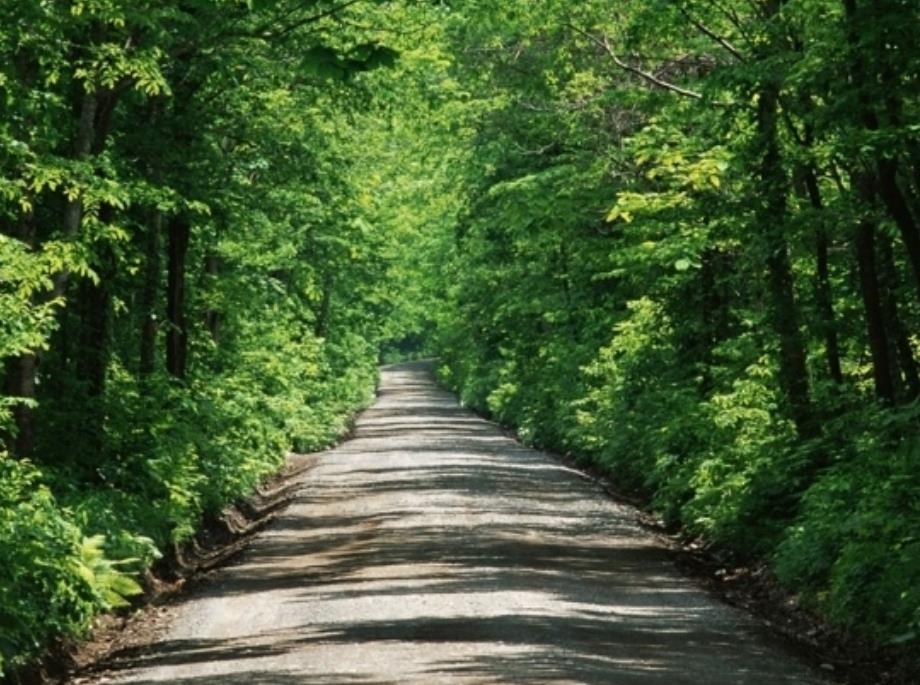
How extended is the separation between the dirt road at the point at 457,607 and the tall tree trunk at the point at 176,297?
10.1 feet

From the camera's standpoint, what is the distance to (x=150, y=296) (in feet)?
80.2

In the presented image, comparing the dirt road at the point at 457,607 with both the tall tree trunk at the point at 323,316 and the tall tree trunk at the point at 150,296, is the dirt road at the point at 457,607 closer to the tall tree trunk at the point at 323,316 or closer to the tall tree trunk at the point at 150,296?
the tall tree trunk at the point at 150,296

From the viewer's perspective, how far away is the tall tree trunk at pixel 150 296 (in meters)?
24.3

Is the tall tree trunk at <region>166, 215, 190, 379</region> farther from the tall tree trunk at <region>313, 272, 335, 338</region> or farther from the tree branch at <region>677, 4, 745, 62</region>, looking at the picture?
the tall tree trunk at <region>313, 272, 335, 338</region>

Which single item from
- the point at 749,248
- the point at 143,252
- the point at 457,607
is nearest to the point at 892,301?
the point at 749,248

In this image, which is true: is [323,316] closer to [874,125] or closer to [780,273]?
[780,273]

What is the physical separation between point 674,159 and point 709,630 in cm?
Answer: 646

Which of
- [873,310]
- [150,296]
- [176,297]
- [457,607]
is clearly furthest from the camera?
[176,297]

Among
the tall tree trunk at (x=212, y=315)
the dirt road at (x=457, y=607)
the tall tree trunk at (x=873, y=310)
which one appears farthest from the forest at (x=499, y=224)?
the dirt road at (x=457, y=607)

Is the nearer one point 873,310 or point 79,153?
point 79,153

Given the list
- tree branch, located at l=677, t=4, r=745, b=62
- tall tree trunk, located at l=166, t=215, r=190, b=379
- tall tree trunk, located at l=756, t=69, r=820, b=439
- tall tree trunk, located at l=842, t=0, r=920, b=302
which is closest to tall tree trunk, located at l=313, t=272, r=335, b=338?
tall tree trunk, located at l=166, t=215, r=190, b=379

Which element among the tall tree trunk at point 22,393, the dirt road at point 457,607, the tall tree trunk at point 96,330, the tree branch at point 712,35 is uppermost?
the tree branch at point 712,35

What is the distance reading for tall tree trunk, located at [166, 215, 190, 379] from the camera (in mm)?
26156

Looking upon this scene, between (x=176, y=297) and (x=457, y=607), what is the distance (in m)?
11.3
